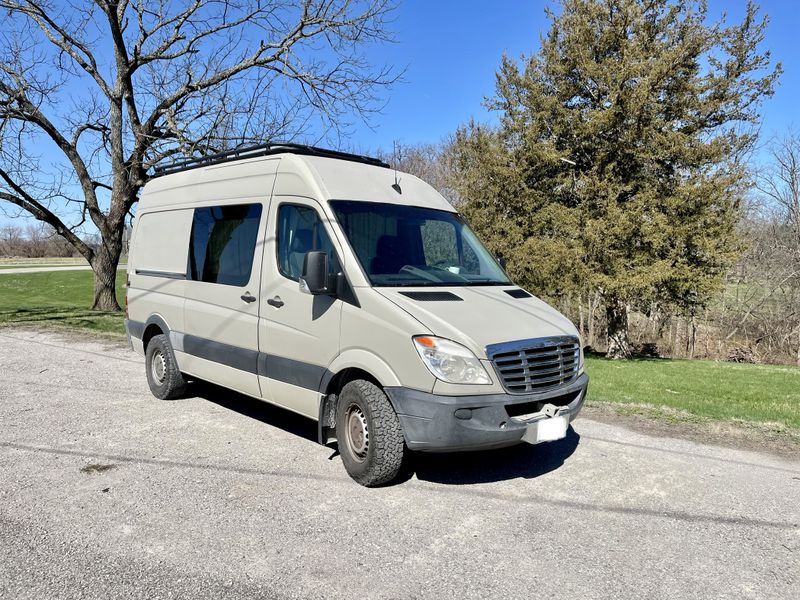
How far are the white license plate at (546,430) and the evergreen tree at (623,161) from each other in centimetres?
1105

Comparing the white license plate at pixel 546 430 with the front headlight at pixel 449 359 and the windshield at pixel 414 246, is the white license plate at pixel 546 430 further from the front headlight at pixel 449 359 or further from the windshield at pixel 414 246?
the windshield at pixel 414 246

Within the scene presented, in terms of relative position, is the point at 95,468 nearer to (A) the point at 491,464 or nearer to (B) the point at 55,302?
(A) the point at 491,464

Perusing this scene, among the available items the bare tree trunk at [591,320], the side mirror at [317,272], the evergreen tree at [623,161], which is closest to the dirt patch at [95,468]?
the side mirror at [317,272]

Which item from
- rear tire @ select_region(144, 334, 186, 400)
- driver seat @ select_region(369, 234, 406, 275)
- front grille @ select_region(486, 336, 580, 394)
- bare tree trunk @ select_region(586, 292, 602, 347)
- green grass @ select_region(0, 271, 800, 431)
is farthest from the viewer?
bare tree trunk @ select_region(586, 292, 602, 347)

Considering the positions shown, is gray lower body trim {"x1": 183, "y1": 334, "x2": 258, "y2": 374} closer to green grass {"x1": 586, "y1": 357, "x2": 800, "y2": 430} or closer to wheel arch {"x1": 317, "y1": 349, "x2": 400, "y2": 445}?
wheel arch {"x1": 317, "y1": 349, "x2": 400, "y2": 445}

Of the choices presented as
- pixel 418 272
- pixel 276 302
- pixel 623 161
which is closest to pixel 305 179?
pixel 276 302

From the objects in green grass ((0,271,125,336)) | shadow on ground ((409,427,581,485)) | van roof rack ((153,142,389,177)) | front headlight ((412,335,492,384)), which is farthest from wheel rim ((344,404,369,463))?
green grass ((0,271,125,336))

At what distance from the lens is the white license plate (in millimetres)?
4132

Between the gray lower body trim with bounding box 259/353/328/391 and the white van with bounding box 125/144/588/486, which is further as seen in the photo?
the gray lower body trim with bounding box 259/353/328/391

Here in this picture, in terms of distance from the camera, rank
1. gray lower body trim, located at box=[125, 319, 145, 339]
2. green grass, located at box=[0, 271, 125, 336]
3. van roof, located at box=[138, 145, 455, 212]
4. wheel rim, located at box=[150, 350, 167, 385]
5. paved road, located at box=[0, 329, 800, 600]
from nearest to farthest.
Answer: paved road, located at box=[0, 329, 800, 600] → van roof, located at box=[138, 145, 455, 212] → wheel rim, located at box=[150, 350, 167, 385] → gray lower body trim, located at box=[125, 319, 145, 339] → green grass, located at box=[0, 271, 125, 336]

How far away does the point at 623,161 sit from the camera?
1606cm

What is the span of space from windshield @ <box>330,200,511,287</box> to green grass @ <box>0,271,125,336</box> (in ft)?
31.8

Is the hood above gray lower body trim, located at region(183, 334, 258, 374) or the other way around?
above

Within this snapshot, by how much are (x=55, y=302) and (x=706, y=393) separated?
23573 millimetres
